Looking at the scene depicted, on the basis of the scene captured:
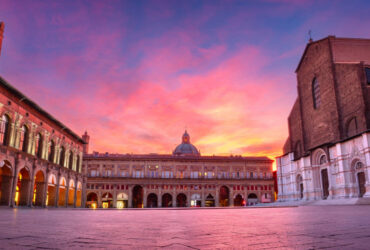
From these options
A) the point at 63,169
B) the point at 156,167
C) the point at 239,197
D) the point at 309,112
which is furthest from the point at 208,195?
the point at 63,169

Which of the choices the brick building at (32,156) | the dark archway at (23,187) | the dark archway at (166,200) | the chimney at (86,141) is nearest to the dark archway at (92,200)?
the dark archway at (166,200)

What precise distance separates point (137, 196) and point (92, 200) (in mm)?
9049

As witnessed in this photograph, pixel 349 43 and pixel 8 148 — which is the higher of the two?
pixel 349 43

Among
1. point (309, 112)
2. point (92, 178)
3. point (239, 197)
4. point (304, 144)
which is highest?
point (309, 112)

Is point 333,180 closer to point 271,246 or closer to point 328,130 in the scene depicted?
point 328,130

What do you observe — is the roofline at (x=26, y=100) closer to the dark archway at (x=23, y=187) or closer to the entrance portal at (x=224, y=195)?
the dark archway at (x=23, y=187)

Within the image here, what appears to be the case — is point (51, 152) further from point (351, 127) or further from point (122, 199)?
A: point (351, 127)

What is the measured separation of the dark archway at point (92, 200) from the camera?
57375 millimetres

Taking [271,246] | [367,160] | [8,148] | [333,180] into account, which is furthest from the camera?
[333,180]

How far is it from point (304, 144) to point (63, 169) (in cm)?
3169

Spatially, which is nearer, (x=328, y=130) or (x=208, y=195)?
(x=328, y=130)

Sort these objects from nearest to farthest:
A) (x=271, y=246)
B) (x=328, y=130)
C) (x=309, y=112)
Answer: (x=271, y=246) → (x=328, y=130) → (x=309, y=112)

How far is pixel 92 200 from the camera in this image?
193ft

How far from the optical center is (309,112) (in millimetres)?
40000
